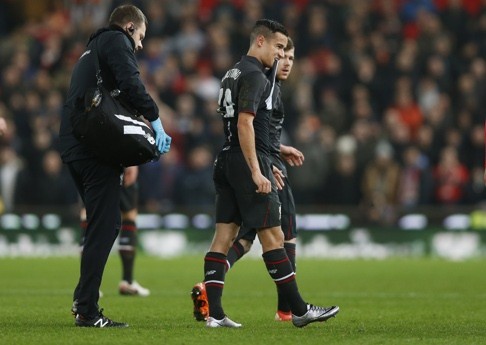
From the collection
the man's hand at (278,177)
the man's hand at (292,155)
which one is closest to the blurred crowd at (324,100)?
the man's hand at (292,155)

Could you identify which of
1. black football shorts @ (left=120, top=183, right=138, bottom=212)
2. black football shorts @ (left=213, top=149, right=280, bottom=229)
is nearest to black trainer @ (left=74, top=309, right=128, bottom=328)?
black football shorts @ (left=213, top=149, right=280, bottom=229)

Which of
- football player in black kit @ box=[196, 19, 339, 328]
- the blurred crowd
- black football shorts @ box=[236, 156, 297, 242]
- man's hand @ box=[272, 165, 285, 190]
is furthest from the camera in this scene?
the blurred crowd

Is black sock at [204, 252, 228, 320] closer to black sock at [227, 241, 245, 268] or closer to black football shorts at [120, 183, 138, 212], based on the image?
black sock at [227, 241, 245, 268]

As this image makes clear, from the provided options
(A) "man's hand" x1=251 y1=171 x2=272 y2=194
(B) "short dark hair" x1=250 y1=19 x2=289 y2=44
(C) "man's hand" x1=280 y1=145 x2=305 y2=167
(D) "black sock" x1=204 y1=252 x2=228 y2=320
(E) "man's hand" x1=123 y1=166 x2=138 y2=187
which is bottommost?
(D) "black sock" x1=204 y1=252 x2=228 y2=320

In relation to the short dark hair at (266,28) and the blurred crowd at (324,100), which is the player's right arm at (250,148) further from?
the blurred crowd at (324,100)

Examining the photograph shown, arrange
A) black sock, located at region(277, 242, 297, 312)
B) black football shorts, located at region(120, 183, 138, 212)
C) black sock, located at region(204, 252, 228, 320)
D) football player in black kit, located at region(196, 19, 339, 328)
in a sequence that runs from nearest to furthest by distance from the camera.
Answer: football player in black kit, located at region(196, 19, 339, 328) < black sock, located at region(204, 252, 228, 320) < black sock, located at region(277, 242, 297, 312) < black football shorts, located at region(120, 183, 138, 212)

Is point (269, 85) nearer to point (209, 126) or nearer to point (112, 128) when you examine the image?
point (112, 128)

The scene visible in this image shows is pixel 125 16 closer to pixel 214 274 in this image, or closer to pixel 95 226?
pixel 95 226

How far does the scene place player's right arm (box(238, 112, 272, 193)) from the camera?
872cm

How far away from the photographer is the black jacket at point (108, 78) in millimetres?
8656

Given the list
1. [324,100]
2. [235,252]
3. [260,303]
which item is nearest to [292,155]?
[235,252]

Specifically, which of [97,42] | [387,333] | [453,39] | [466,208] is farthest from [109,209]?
[453,39]

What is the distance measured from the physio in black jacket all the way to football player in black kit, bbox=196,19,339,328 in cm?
53

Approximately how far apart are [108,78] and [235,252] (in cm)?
210
